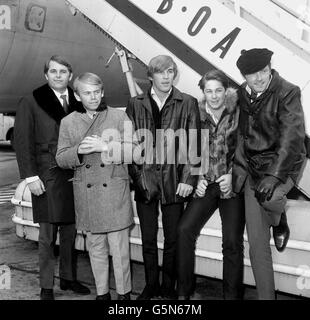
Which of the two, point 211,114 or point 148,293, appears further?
point 148,293

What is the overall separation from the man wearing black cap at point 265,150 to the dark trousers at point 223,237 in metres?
0.15

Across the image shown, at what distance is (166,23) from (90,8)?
649 mm

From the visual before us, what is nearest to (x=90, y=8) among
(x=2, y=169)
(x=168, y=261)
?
(x=168, y=261)

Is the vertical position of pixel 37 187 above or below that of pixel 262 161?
below

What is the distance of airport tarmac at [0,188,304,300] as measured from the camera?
3664mm

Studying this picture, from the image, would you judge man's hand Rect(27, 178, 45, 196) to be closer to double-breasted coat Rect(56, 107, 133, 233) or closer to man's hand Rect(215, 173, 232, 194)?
double-breasted coat Rect(56, 107, 133, 233)

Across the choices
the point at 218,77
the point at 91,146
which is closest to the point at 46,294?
the point at 91,146

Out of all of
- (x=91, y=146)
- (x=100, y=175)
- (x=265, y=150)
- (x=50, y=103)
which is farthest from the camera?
(x=50, y=103)

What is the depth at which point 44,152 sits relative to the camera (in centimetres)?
343

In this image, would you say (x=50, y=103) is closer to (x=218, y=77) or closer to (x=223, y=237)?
(x=218, y=77)

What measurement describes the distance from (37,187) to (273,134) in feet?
5.13

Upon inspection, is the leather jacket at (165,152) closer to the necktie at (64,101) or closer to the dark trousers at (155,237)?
the dark trousers at (155,237)

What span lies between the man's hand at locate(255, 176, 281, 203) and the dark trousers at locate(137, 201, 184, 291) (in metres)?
0.71

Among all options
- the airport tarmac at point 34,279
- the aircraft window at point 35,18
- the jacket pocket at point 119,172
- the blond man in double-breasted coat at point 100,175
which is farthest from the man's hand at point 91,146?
the aircraft window at point 35,18
